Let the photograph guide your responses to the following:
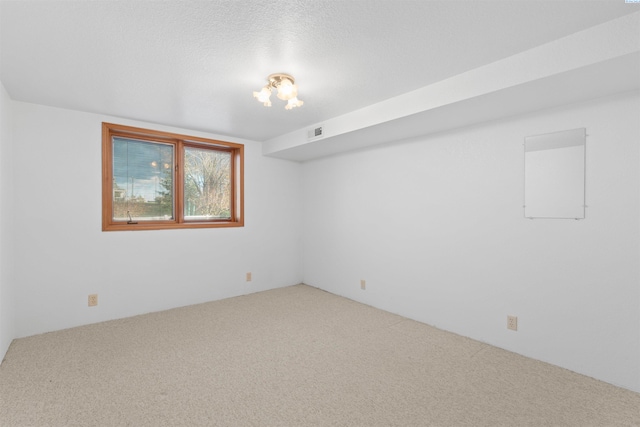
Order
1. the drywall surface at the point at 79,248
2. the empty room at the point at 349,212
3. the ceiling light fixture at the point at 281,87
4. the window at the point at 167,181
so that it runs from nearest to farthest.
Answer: the empty room at the point at 349,212 → the ceiling light fixture at the point at 281,87 → the drywall surface at the point at 79,248 → the window at the point at 167,181

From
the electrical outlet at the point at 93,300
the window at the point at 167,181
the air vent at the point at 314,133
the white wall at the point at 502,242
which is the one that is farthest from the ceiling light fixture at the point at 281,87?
the electrical outlet at the point at 93,300

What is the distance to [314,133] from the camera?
3508mm

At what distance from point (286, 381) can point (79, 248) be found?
8.35 feet

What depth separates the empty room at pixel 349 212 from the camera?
Result: 5.66ft

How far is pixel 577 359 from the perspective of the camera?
7.31 feet

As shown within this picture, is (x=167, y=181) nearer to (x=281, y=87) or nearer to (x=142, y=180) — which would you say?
(x=142, y=180)

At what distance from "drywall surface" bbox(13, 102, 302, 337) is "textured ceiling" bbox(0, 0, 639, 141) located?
39cm

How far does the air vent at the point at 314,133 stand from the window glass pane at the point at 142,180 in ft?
5.82

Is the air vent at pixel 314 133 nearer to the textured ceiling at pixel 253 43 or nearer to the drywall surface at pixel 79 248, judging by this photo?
the textured ceiling at pixel 253 43

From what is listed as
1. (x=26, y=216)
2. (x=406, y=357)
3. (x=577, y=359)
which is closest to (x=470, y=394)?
(x=406, y=357)

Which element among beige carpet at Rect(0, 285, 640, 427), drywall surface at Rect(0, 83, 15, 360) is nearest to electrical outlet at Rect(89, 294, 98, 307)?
beige carpet at Rect(0, 285, 640, 427)

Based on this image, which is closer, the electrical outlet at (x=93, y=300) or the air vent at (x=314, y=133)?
the electrical outlet at (x=93, y=300)

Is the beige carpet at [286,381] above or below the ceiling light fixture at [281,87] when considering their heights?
below

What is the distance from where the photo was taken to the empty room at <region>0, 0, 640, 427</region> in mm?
1727
